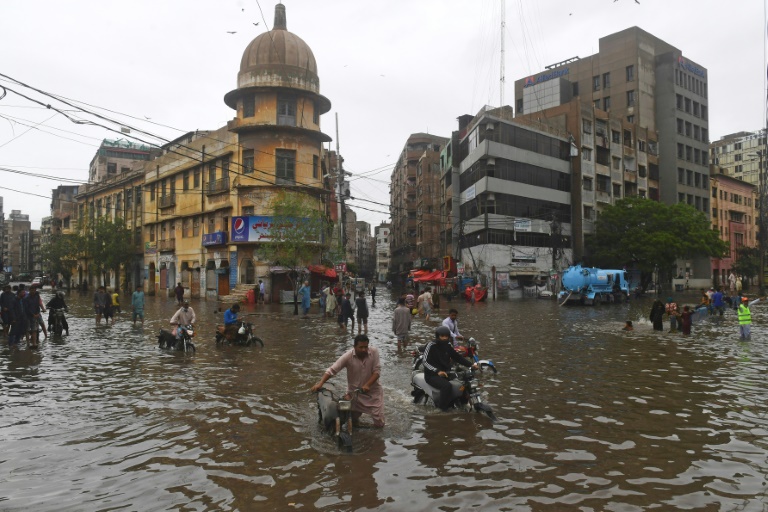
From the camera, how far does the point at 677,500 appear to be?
4.95m

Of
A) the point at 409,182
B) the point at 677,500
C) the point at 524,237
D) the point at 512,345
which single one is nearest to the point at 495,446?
the point at 677,500

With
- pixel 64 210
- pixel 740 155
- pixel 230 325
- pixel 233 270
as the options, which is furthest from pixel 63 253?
pixel 740 155

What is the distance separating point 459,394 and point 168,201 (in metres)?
46.2

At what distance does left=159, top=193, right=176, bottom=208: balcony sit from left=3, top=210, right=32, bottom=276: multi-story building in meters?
99.6

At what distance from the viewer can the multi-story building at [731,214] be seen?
259ft

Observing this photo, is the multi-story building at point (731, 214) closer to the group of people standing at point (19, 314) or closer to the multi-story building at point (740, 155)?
the multi-story building at point (740, 155)

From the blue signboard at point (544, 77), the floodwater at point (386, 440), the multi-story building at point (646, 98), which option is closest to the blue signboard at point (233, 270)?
the floodwater at point (386, 440)

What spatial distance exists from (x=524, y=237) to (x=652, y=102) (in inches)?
1277

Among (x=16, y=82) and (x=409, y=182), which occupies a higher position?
(x=409, y=182)

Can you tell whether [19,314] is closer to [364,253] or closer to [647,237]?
[647,237]

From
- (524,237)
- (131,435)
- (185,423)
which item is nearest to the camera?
(131,435)

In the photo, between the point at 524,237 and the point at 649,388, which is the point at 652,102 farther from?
the point at 649,388

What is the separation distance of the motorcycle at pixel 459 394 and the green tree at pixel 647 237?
47075 mm

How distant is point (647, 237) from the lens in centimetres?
4972
